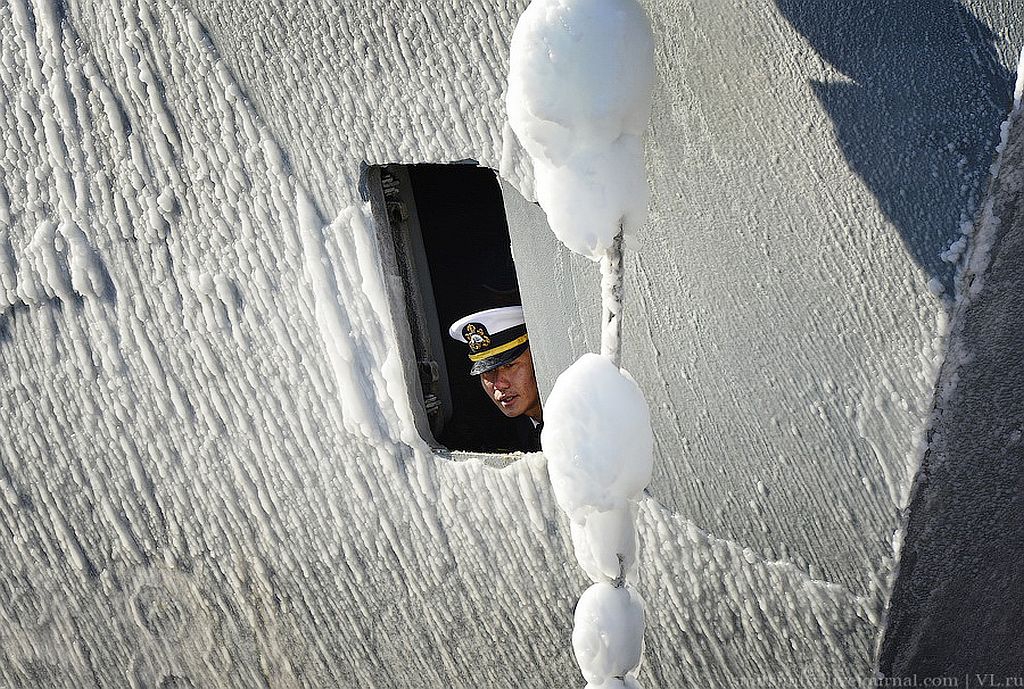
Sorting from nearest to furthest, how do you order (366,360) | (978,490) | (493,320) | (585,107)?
(585,107), (978,490), (366,360), (493,320)

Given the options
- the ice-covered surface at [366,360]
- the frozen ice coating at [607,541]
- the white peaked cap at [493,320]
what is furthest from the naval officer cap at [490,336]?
the frozen ice coating at [607,541]

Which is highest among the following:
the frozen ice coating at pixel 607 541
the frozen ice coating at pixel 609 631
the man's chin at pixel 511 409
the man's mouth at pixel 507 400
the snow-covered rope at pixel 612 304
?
the snow-covered rope at pixel 612 304

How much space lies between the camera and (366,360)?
30.5 inches

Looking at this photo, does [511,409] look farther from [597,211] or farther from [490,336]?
[597,211]

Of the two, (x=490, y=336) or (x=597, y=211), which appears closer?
(x=597, y=211)

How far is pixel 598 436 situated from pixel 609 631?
0.13 meters

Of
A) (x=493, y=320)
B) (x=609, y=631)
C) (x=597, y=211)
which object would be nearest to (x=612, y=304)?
(x=597, y=211)

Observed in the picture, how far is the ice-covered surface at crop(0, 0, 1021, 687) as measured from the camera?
25.4 inches

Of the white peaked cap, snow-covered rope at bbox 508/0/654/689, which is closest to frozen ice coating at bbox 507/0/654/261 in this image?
snow-covered rope at bbox 508/0/654/689

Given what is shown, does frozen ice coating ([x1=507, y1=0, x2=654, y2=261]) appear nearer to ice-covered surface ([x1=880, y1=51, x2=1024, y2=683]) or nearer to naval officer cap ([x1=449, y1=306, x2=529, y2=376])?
ice-covered surface ([x1=880, y1=51, x2=1024, y2=683])

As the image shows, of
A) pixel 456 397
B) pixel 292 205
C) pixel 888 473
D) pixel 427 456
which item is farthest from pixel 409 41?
pixel 456 397

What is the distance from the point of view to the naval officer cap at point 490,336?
1091 millimetres

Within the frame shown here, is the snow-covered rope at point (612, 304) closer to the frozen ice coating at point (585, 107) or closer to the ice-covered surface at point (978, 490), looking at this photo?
the frozen ice coating at point (585, 107)

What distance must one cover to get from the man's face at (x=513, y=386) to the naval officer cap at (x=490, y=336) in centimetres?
1
